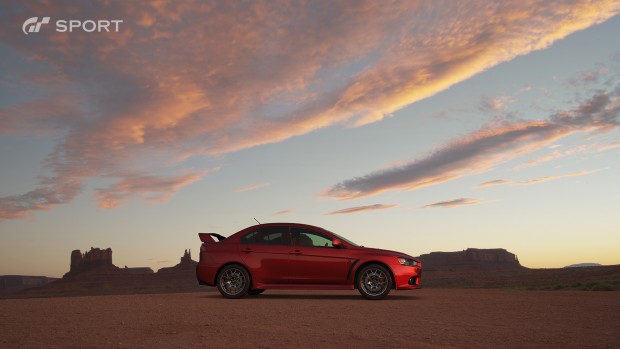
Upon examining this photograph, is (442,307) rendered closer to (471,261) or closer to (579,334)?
(579,334)

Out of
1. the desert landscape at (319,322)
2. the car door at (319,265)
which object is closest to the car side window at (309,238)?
the car door at (319,265)

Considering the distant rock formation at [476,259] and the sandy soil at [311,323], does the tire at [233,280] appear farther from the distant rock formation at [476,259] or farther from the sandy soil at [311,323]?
the distant rock formation at [476,259]

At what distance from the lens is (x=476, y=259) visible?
484 ft

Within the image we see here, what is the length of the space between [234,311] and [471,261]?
144m

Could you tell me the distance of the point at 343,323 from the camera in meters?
8.14

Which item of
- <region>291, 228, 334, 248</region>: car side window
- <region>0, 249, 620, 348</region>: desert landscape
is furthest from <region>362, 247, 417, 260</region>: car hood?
<region>0, 249, 620, 348</region>: desert landscape

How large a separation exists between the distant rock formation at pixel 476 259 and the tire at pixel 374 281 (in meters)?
134

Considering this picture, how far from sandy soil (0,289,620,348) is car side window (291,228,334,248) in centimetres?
122

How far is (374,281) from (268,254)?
2.40 metres

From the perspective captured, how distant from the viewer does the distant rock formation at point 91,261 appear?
523 ft

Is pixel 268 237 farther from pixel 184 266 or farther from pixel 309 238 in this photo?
pixel 184 266

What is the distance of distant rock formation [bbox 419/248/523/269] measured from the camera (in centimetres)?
14354

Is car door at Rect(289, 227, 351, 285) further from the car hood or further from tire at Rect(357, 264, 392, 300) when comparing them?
the car hood

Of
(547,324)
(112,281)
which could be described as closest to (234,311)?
(547,324)
